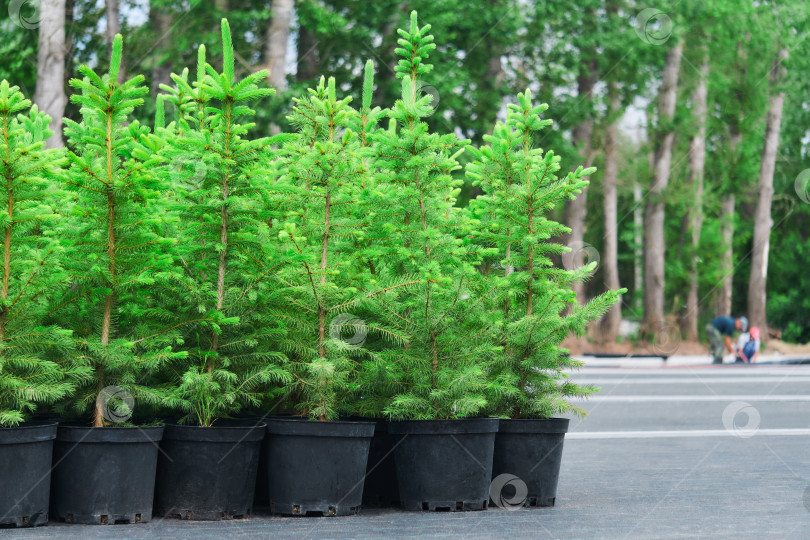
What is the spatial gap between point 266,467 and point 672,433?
6.50 metres

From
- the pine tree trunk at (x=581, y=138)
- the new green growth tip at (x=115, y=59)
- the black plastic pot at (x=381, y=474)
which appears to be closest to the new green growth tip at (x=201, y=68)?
the new green growth tip at (x=115, y=59)

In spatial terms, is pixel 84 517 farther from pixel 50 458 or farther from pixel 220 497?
pixel 220 497

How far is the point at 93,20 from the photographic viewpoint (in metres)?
18.3

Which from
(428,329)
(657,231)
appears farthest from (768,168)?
(428,329)

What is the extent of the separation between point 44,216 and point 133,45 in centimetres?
1466

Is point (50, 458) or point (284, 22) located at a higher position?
point (284, 22)

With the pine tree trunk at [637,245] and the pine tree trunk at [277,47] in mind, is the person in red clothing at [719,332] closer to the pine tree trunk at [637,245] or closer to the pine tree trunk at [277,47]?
the pine tree trunk at [277,47]

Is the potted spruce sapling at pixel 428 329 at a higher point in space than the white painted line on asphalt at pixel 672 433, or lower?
higher

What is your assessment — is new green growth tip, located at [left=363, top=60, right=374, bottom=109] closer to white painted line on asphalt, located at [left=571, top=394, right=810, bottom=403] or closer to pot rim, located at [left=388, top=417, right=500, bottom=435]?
pot rim, located at [left=388, top=417, right=500, bottom=435]

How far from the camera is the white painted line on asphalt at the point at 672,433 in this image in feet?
33.5

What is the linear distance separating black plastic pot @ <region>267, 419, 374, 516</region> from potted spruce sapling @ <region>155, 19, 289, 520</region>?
119mm

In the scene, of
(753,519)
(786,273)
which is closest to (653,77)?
(786,273)

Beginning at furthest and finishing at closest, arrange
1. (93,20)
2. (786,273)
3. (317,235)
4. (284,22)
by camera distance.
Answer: (786,273), (93,20), (284,22), (317,235)

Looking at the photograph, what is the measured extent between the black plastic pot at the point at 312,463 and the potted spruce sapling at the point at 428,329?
339 mm
